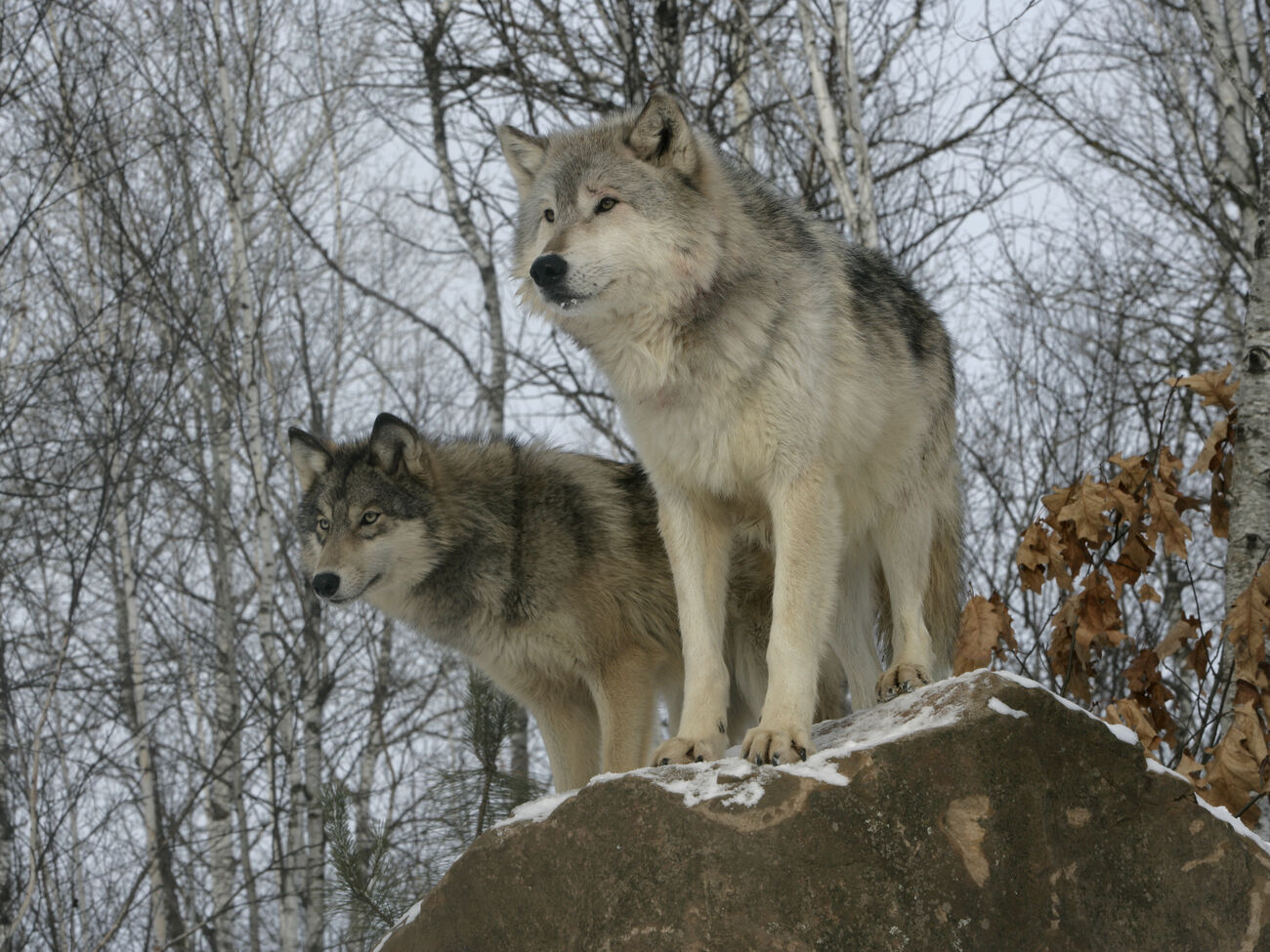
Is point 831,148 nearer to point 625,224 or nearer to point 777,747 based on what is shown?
point 625,224

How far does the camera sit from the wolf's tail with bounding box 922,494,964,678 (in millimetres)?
5105

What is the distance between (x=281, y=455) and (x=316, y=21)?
4.20 meters

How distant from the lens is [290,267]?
1245 cm

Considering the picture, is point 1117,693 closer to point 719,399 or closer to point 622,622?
point 622,622

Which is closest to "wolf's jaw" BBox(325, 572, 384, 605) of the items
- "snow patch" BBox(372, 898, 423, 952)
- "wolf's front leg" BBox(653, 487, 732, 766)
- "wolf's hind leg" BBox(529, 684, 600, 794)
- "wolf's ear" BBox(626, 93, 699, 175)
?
"wolf's hind leg" BBox(529, 684, 600, 794)

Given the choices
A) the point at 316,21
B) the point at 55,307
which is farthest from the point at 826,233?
the point at 55,307

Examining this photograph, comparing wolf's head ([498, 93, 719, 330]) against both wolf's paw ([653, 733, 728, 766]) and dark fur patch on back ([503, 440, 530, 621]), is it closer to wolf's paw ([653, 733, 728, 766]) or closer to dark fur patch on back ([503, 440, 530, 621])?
wolf's paw ([653, 733, 728, 766])

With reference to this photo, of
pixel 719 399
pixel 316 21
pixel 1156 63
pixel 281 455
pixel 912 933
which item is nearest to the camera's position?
pixel 912 933

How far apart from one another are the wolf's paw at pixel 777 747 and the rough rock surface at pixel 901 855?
0.42ft

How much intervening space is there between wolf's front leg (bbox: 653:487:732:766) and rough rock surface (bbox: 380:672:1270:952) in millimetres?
568

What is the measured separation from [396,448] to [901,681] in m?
2.45

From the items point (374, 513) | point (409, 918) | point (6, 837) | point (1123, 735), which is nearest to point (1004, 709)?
point (1123, 735)

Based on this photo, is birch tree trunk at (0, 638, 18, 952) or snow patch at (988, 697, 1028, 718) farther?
birch tree trunk at (0, 638, 18, 952)

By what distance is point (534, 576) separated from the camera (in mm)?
5449
